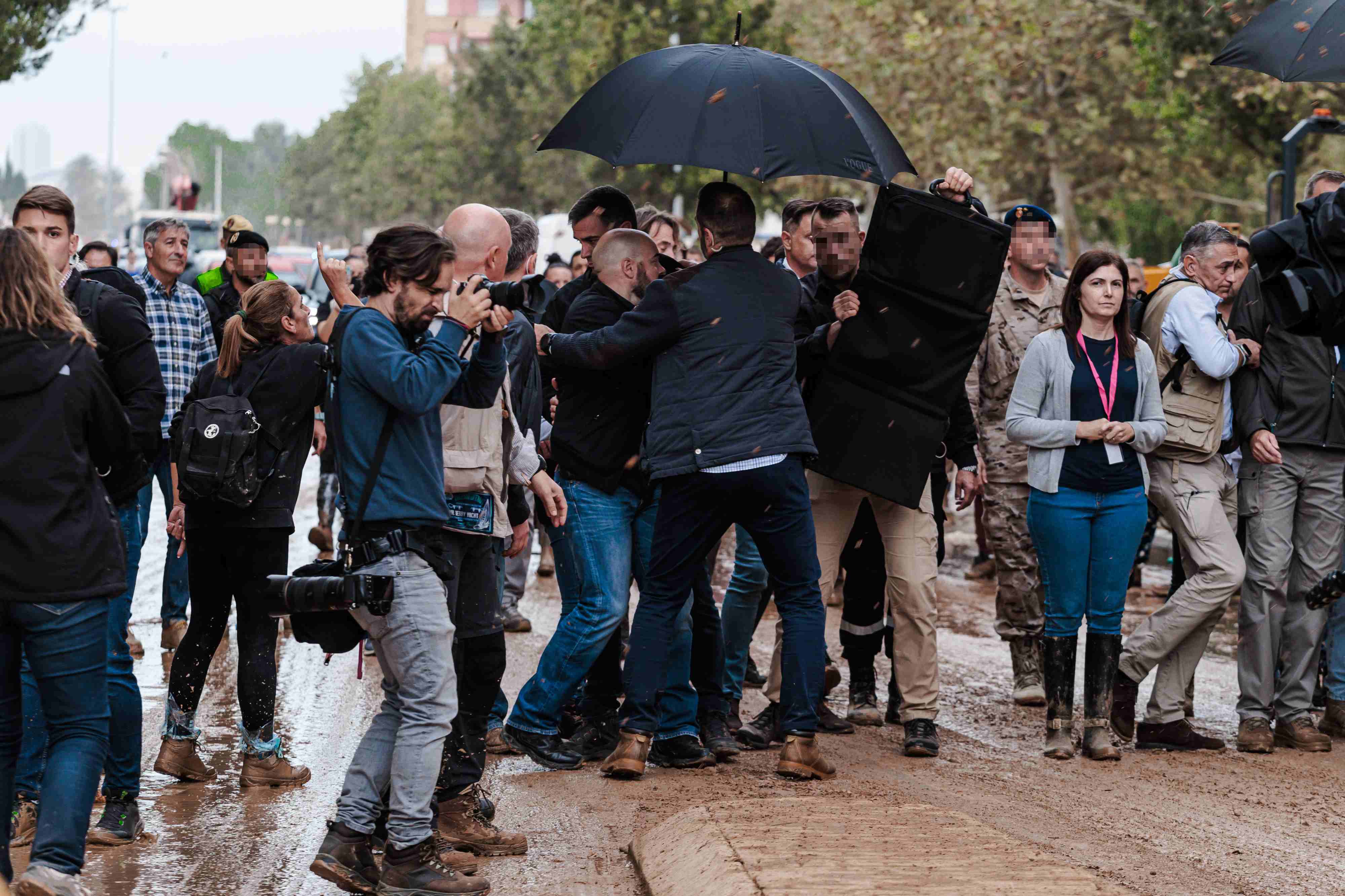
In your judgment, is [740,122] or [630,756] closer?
[740,122]

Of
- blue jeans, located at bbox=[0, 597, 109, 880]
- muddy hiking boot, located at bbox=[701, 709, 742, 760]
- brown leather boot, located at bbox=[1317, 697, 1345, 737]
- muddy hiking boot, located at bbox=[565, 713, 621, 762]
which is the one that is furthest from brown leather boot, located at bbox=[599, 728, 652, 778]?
brown leather boot, located at bbox=[1317, 697, 1345, 737]

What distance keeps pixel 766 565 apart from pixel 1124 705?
2153 mm

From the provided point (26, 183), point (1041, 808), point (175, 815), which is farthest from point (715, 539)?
point (26, 183)

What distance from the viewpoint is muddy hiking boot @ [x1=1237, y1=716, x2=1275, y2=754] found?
24.0ft

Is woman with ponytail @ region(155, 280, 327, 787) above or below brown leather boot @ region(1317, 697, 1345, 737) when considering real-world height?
above

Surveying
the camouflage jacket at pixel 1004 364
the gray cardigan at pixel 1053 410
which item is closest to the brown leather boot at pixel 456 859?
the gray cardigan at pixel 1053 410

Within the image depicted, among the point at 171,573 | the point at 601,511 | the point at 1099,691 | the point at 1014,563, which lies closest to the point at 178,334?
the point at 171,573

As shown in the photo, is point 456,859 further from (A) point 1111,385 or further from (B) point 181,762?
(A) point 1111,385

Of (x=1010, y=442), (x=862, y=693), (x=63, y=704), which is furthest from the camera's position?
(x=1010, y=442)

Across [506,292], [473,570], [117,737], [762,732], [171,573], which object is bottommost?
[762,732]

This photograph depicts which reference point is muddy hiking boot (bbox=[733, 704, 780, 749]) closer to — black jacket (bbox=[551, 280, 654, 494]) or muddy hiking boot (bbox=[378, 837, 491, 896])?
black jacket (bbox=[551, 280, 654, 494])

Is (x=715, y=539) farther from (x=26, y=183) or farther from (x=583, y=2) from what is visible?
(x=26, y=183)

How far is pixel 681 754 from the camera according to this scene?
6660mm

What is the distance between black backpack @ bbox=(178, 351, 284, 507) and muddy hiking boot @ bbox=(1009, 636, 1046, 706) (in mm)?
4083
